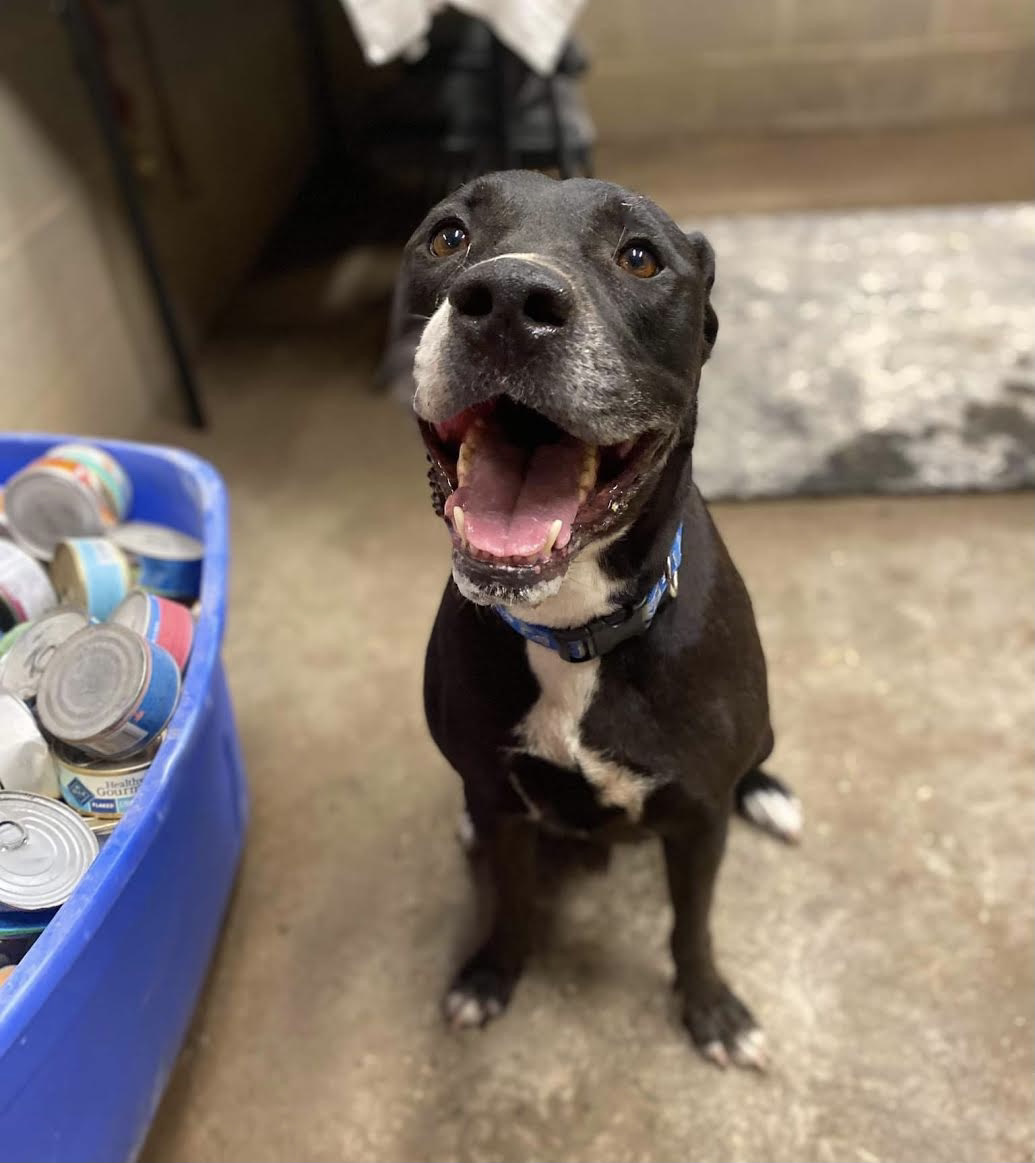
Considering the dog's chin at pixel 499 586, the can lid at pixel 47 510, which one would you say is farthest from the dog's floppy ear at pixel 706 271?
the can lid at pixel 47 510

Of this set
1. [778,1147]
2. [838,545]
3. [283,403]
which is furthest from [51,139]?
[778,1147]

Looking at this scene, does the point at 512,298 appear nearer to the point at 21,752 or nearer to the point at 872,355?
the point at 21,752

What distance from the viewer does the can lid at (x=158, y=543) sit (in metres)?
1.37

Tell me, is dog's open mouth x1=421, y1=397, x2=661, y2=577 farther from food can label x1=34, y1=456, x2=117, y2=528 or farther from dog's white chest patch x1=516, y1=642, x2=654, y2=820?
food can label x1=34, y1=456, x2=117, y2=528

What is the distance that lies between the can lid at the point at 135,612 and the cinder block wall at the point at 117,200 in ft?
3.11

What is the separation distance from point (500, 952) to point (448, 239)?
2.71ft

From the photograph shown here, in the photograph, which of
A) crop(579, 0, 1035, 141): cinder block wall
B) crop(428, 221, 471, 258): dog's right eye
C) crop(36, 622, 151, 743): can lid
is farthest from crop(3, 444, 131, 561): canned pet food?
crop(579, 0, 1035, 141): cinder block wall

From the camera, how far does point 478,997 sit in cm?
122

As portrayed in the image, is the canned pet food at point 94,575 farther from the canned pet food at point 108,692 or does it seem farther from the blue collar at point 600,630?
the blue collar at point 600,630

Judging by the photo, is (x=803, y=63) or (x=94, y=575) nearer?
(x=94, y=575)

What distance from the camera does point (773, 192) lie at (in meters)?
3.31

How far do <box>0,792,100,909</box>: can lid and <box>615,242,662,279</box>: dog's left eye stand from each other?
0.74 m

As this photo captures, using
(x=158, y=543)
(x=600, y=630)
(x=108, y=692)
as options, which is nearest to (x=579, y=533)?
(x=600, y=630)

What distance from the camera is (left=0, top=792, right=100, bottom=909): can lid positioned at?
974mm
